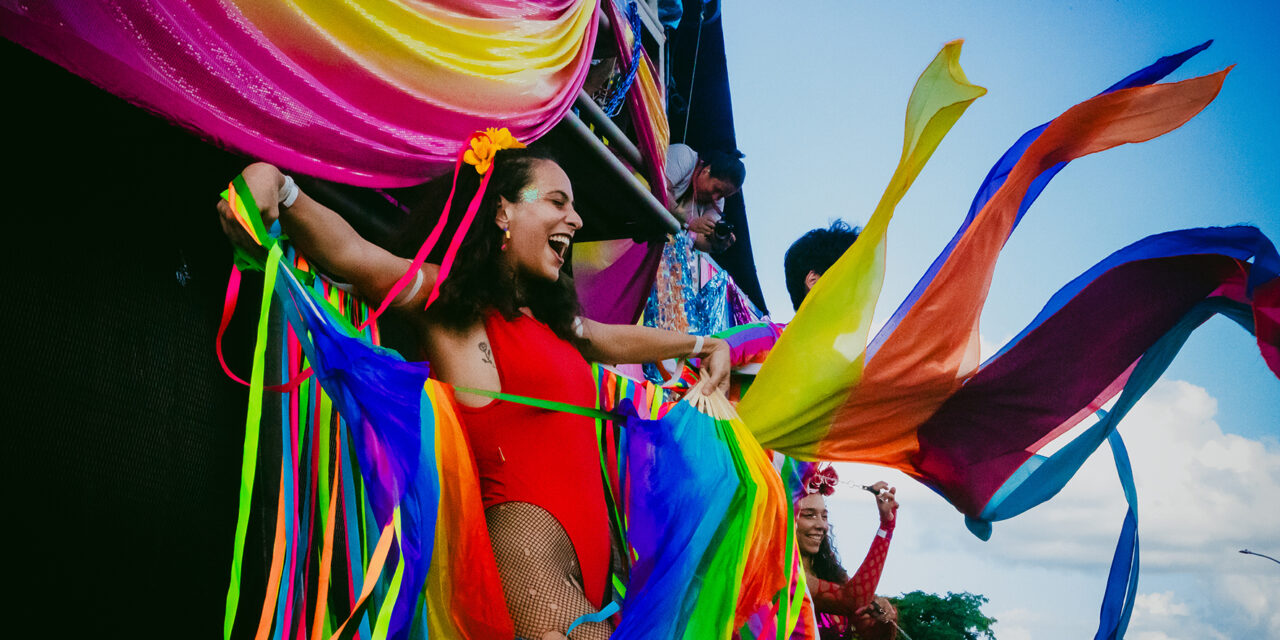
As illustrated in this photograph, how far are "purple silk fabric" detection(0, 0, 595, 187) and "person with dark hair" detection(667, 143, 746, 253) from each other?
3.07 meters

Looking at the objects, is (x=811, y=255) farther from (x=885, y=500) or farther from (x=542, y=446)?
(x=542, y=446)

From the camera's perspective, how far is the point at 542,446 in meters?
2.06

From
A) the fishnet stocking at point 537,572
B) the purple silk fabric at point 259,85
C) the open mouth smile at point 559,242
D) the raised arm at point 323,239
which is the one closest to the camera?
the purple silk fabric at point 259,85

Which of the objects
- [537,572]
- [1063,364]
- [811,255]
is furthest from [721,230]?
[537,572]

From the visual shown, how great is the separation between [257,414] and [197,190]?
663mm

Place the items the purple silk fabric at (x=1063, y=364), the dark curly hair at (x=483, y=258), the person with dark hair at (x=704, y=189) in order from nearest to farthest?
the dark curly hair at (x=483, y=258) < the purple silk fabric at (x=1063, y=364) < the person with dark hair at (x=704, y=189)

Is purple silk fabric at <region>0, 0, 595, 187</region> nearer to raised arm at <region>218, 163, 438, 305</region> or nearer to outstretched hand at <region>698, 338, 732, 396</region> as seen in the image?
raised arm at <region>218, 163, 438, 305</region>

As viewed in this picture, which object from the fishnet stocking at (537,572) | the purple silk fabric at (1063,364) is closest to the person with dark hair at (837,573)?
the purple silk fabric at (1063,364)

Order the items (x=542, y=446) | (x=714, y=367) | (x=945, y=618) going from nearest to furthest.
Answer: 1. (x=542, y=446)
2. (x=714, y=367)
3. (x=945, y=618)

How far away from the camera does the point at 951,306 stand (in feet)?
8.64

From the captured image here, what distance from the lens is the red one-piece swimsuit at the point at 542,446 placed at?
2.01 meters

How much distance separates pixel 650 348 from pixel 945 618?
13.4 m

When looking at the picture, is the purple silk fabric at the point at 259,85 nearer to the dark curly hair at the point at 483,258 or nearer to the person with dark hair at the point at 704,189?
the dark curly hair at the point at 483,258

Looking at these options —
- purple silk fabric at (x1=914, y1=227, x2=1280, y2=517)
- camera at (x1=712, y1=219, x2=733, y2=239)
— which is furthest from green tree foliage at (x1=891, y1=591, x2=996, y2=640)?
purple silk fabric at (x1=914, y1=227, x2=1280, y2=517)
